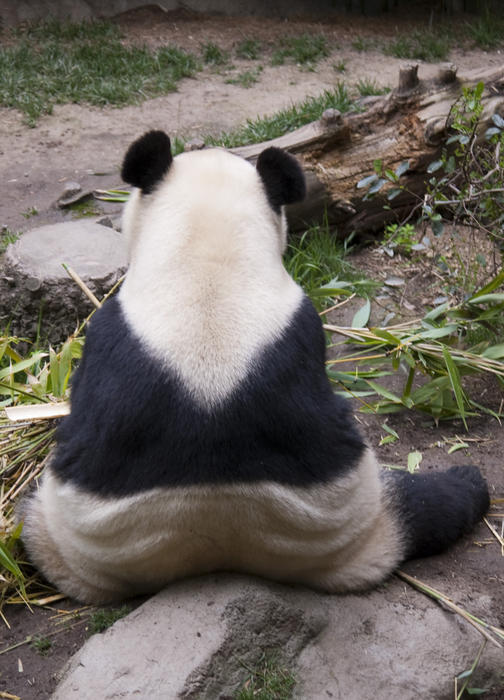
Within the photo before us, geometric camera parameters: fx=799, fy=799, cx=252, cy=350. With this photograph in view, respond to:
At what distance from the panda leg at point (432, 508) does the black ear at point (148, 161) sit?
1135 mm

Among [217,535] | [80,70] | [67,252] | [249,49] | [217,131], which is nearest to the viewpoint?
[217,535]

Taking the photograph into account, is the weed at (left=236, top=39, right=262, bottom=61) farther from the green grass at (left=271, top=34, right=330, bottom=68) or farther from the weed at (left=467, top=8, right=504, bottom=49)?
the weed at (left=467, top=8, right=504, bottom=49)

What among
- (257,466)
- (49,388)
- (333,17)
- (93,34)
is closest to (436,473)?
(257,466)

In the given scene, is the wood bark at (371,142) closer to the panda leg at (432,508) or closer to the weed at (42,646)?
the panda leg at (432,508)

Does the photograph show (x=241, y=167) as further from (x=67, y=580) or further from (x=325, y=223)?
(x=325, y=223)

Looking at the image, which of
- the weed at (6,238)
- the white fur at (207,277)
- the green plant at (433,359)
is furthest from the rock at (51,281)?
the white fur at (207,277)

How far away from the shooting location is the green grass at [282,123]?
17.3 ft

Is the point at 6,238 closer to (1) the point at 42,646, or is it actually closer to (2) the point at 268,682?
(1) the point at 42,646

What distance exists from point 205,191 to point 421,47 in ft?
19.6

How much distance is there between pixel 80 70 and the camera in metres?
6.86

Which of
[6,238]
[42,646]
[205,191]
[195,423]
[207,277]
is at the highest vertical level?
[205,191]

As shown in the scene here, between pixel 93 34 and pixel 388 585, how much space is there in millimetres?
6801

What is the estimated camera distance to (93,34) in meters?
7.70

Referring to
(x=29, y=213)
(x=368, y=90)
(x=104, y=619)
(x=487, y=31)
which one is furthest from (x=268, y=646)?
(x=487, y=31)
